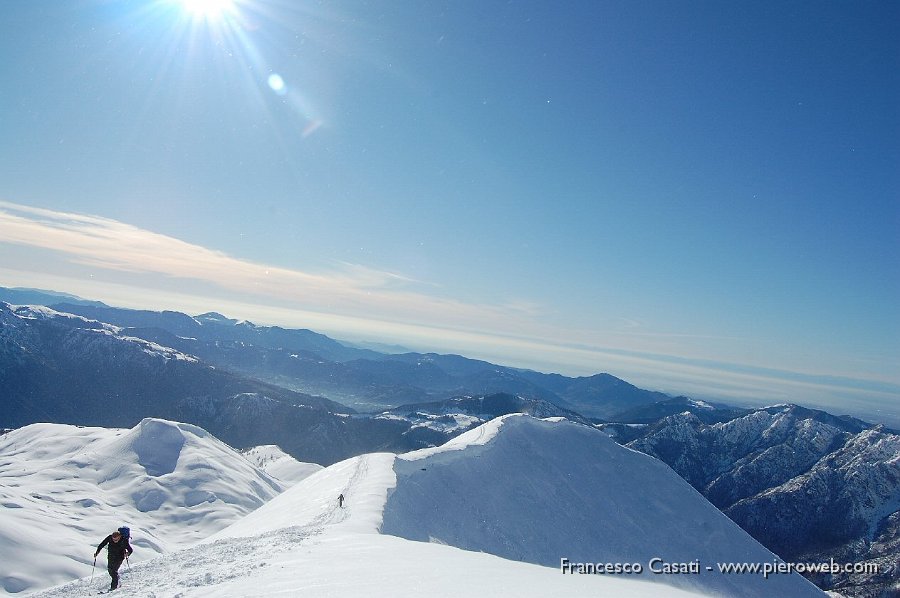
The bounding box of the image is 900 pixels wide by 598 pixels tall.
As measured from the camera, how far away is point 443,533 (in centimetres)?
3619

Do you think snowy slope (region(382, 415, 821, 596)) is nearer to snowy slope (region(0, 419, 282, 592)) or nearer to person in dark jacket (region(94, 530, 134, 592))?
person in dark jacket (region(94, 530, 134, 592))

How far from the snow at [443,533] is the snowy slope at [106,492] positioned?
61 cm

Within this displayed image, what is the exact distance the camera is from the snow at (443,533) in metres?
17.9

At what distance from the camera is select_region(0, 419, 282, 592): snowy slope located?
65.5 metres

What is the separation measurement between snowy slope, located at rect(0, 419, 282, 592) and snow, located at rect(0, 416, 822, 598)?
0.61 metres


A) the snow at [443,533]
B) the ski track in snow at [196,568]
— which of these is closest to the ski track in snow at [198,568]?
the ski track in snow at [196,568]

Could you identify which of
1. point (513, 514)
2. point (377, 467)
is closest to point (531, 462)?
point (513, 514)


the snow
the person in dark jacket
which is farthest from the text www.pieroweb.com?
the person in dark jacket

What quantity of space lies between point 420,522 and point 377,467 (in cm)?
1051

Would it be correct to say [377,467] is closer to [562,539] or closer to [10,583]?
[562,539]

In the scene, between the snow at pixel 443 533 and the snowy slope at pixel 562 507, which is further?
the snowy slope at pixel 562 507

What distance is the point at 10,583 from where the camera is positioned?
56.9 m

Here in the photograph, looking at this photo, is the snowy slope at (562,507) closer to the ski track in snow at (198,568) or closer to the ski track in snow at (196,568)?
the ski track in snow at (198,568)

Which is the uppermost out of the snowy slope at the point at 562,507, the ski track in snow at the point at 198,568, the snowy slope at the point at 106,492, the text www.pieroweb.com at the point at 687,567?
the ski track in snow at the point at 198,568
